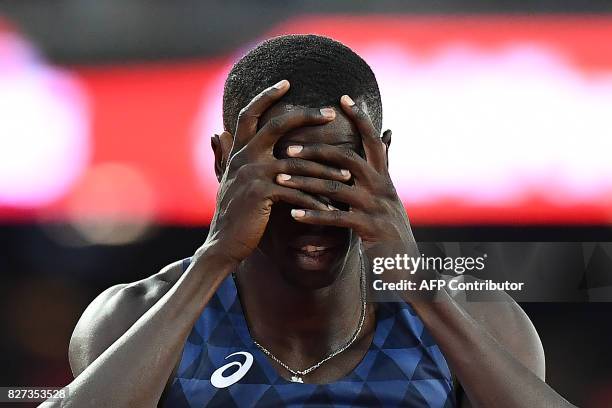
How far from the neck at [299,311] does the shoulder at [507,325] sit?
29 cm

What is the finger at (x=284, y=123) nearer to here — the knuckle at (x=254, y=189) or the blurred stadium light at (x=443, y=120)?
the knuckle at (x=254, y=189)

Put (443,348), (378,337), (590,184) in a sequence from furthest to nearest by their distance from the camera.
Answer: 1. (590,184)
2. (378,337)
3. (443,348)

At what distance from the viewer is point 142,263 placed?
3.52 meters

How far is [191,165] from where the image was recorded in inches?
138

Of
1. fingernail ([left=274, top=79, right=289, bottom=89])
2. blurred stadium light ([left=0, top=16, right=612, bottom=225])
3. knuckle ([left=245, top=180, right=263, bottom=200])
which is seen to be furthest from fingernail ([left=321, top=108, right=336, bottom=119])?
blurred stadium light ([left=0, top=16, right=612, bottom=225])

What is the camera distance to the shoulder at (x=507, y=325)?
2244 mm

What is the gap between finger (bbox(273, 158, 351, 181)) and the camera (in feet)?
6.37

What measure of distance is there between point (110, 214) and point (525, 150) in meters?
1.64

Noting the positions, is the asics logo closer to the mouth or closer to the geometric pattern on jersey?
the geometric pattern on jersey

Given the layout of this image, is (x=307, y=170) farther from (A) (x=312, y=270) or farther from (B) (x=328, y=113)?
(A) (x=312, y=270)

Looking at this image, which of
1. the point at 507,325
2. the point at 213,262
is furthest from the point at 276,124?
the point at 507,325

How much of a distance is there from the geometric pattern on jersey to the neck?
0.18ft

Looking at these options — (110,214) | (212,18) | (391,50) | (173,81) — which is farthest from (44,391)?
(391,50)

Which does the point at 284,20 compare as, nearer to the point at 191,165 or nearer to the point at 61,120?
the point at 191,165
